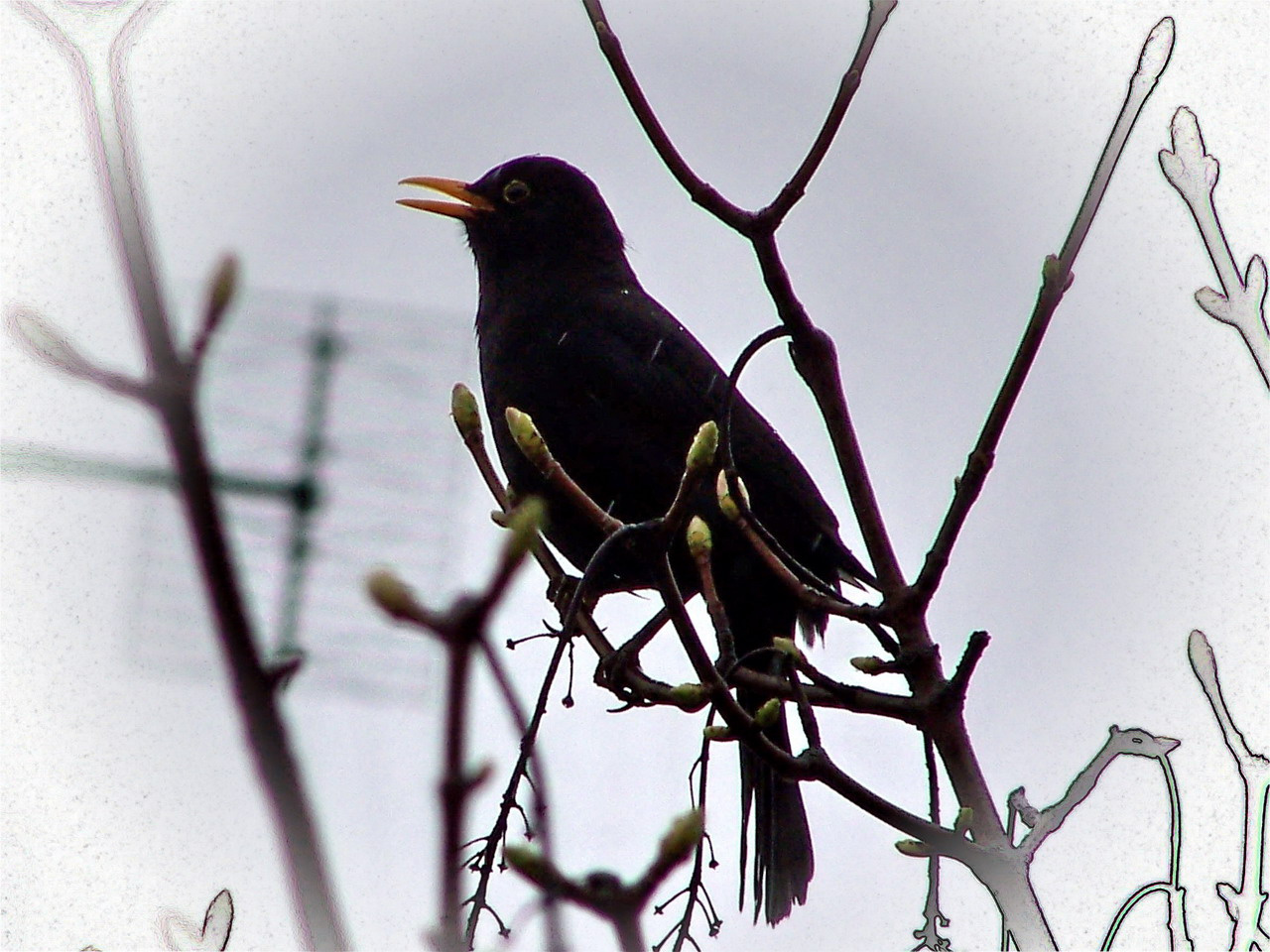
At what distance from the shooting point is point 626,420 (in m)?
3.31

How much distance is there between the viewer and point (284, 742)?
0.48m

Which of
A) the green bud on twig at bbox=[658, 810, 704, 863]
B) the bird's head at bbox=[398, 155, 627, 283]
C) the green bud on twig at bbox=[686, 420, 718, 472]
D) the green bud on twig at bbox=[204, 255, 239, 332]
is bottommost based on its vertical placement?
the green bud on twig at bbox=[658, 810, 704, 863]

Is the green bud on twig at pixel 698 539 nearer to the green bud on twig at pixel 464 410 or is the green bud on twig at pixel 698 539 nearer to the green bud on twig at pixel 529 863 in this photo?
the green bud on twig at pixel 464 410

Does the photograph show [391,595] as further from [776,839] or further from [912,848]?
[776,839]

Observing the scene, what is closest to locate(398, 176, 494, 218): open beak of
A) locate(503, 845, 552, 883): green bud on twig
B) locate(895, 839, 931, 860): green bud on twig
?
locate(895, 839, 931, 860): green bud on twig

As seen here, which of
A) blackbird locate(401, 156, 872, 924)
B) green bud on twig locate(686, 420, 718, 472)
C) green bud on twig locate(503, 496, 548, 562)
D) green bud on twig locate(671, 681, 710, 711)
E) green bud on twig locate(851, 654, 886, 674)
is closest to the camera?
green bud on twig locate(503, 496, 548, 562)

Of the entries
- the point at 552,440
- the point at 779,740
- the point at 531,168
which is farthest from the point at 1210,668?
the point at 531,168

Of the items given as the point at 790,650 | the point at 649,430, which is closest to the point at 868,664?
the point at 790,650

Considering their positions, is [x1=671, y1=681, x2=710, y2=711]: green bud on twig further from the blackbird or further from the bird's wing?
the bird's wing

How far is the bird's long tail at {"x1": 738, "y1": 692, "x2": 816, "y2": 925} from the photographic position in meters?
2.62

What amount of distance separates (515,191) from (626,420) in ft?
3.21

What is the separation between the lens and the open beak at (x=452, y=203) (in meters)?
3.71

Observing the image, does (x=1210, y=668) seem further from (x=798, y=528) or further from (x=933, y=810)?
(x=798, y=528)

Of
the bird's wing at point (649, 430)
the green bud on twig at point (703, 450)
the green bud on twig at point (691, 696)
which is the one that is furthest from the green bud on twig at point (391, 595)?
the bird's wing at point (649, 430)
